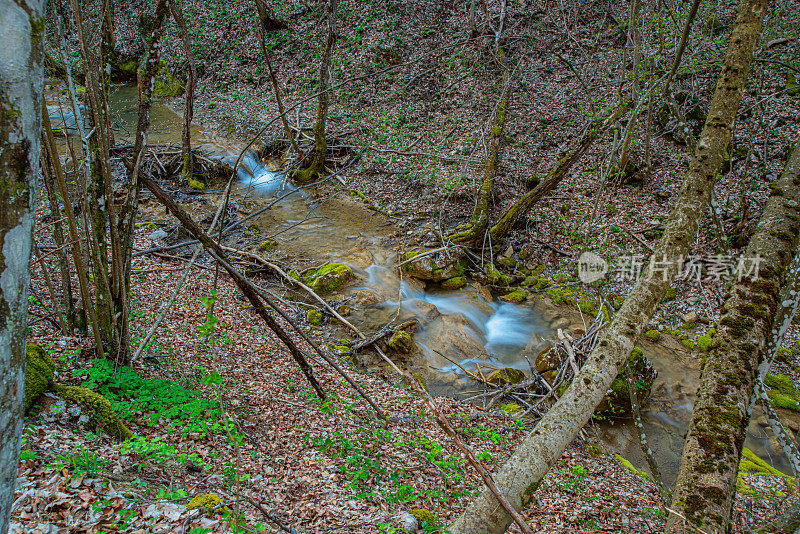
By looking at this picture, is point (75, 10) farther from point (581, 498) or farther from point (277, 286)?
point (581, 498)

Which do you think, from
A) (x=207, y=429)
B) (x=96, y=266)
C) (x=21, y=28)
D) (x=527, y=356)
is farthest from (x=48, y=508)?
Answer: (x=527, y=356)

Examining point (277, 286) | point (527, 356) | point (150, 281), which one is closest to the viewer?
point (150, 281)

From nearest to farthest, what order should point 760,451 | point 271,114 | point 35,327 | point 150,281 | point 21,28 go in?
point 21,28, point 35,327, point 760,451, point 150,281, point 271,114

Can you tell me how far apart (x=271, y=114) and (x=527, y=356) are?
13938mm

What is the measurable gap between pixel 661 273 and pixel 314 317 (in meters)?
6.10

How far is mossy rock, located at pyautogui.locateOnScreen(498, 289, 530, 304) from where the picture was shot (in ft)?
31.0

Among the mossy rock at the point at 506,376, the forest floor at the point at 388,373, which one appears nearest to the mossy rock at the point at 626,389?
the forest floor at the point at 388,373

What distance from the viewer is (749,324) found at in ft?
9.78

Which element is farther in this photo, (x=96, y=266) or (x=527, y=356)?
(x=527, y=356)

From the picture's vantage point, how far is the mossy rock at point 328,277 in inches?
349

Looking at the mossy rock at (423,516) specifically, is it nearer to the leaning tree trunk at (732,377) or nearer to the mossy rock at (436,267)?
the leaning tree trunk at (732,377)

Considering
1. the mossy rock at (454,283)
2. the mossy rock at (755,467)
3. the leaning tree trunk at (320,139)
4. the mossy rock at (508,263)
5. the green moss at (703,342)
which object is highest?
the leaning tree trunk at (320,139)

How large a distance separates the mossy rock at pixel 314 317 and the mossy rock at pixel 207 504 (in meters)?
4.77

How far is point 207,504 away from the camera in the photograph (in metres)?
3.06
